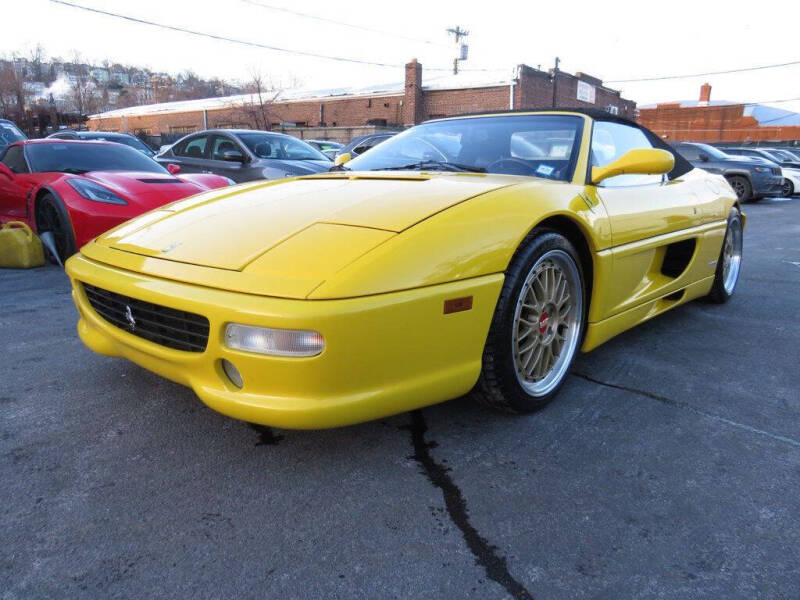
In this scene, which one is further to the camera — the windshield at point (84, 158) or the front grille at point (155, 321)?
the windshield at point (84, 158)

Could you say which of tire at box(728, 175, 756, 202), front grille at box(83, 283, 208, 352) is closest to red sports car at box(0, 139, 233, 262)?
front grille at box(83, 283, 208, 352)

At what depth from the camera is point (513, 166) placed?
2594 mm

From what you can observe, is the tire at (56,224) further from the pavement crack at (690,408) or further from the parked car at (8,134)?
the parked car at (8,134)

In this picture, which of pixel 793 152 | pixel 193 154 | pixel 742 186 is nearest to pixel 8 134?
pixel 193 154

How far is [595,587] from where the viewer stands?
135cm

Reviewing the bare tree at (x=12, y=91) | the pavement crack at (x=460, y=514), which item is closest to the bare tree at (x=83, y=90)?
the bare tree at (x=12, y=91)

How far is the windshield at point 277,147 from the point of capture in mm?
7214

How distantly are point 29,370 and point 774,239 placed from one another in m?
7.64

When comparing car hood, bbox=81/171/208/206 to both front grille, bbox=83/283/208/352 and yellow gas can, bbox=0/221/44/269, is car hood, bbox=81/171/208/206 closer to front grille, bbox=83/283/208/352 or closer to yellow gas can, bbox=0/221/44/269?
yellow gas can, bbox=0/221/44/269

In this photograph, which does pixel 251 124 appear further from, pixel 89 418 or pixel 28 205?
pixel 89 418

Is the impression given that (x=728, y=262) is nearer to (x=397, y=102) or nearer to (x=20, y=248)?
(x=20, y=248)

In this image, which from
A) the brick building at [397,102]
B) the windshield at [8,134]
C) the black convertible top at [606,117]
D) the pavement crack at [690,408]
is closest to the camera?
the pavement crack at [690,408]

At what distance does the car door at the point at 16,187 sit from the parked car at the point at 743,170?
11243 mm

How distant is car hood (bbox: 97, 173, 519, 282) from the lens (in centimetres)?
172
